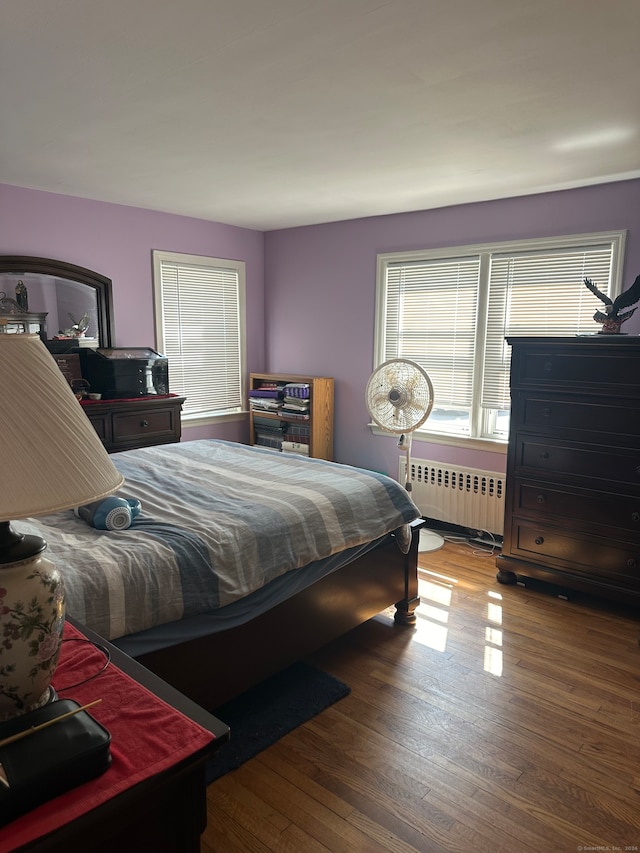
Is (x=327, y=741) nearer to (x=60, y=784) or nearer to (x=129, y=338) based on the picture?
(x=60, y=784)

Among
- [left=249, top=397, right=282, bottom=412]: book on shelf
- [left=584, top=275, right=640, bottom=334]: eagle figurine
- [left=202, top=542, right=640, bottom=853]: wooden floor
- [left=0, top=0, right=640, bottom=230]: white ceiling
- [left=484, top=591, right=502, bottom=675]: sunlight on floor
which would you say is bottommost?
[left=202, top=542, right=640, bottom=853]: wooden floor

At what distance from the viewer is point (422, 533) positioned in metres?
4.30

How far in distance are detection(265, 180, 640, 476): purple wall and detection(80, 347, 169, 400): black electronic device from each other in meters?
1.42

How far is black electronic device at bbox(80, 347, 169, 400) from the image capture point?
3926 mm

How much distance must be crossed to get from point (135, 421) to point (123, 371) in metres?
0.36

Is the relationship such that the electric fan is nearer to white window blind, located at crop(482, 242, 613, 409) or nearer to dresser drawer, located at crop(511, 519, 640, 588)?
white window blind, located at crop(482, 242, 613, 409)

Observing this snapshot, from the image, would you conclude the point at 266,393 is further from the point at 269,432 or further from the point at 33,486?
the point at 33,486

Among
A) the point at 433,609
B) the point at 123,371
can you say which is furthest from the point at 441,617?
the point at 123,371

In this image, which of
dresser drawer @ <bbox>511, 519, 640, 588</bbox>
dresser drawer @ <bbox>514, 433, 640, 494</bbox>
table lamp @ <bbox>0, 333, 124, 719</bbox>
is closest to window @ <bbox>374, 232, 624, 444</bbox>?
dresser drawer @ <bbox>514, 433, 640, 494</bbox>

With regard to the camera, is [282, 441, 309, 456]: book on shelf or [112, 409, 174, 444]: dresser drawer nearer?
[112, 409, 174, 444]: dresser drawer

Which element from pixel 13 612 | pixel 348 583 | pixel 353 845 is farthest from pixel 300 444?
pixel 13 612

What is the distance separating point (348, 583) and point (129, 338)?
9.10 ft

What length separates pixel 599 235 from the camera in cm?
346

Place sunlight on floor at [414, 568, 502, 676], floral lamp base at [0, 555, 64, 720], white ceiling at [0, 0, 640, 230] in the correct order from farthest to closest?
sunlight on floor at [414, 568, 502, 676], white ceiling at [0, 0, 640, 230], floral lamp base at [0, 555, 64, 720]
